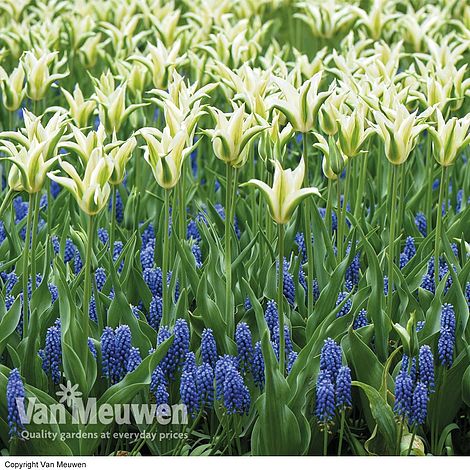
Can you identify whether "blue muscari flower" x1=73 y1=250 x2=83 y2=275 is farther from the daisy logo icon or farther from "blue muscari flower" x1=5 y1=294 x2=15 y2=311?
the daisy logo icon

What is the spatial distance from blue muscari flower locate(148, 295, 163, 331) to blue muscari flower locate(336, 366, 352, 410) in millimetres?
798

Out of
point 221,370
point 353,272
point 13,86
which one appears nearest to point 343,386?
point 221,370

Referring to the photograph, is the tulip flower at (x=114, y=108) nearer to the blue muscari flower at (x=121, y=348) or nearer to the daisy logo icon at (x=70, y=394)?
the blue muscari flower at (x=121, y=348)

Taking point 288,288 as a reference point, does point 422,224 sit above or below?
above

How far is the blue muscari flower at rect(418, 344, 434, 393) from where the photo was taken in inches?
126

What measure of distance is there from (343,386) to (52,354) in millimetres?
1005

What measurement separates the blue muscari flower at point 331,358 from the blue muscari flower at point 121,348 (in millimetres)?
657

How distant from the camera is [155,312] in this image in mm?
3631

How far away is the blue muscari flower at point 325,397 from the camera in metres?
3.09

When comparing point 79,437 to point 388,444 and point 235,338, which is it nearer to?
point 235,338

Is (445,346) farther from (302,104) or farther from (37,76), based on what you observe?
(37,76)

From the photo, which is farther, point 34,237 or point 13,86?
point 13,86

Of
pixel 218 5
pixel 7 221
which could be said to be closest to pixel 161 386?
pixel 7 221

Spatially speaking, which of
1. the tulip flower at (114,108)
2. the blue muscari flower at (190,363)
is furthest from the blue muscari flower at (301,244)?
the blue muscari flower at (190,363)
